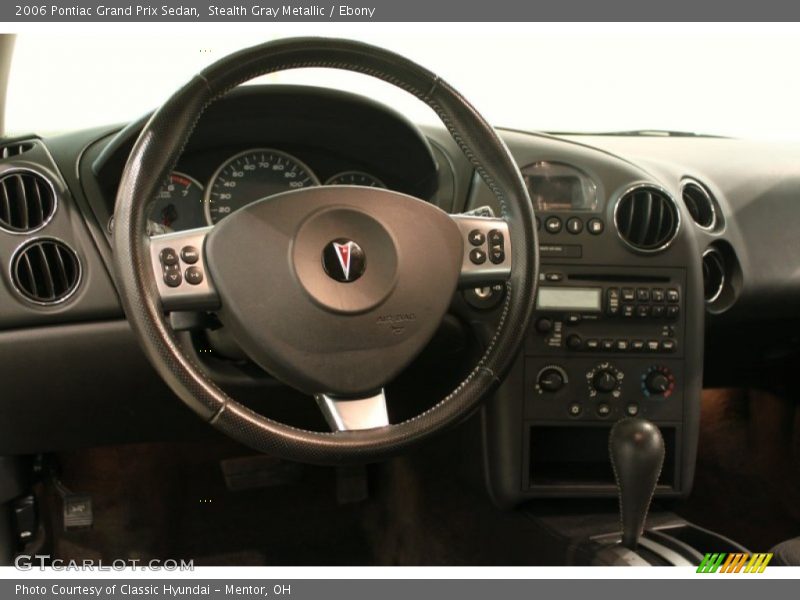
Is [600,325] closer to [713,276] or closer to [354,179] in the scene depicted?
[713,276]

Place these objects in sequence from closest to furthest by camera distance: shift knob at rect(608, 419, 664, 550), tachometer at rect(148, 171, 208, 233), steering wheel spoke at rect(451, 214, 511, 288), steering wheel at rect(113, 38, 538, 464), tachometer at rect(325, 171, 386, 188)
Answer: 1. steering wheel at rect(113, 38, 538, 464)
2. steering wheel spoke at rect(451, 214, 511, 288)
3. shift knob at rect(608, 419, 664, 550)
4. tachometer at rect(148, 171, 208, 233)
5. tachometer at rect(325, 171, 386, 188)

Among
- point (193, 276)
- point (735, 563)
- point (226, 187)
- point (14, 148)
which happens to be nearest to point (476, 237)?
point (193, 276)

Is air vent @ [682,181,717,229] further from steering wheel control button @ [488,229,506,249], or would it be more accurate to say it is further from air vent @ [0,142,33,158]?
air vent @ [0,142,33,158]

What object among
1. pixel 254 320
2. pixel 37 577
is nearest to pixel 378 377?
pixel 254 320

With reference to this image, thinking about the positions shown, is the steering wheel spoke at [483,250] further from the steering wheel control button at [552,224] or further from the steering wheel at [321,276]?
the steering wheel control button at [552,224]

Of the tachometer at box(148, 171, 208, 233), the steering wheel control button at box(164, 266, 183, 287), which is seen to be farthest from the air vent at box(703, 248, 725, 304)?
the steering wheel control button at box(164, 266, 183, 287)

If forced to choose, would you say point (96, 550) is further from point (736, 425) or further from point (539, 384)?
point (736, 425)

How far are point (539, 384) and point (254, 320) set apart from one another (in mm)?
599

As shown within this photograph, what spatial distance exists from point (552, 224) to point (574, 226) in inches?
1.6

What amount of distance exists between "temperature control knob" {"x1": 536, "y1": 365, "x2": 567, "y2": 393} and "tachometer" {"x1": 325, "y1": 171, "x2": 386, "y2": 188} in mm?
414

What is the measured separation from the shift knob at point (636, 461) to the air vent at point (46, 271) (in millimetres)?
815

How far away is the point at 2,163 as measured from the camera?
1.15 meters

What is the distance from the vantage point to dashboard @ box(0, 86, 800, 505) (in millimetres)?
1162

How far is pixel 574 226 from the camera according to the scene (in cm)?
132
